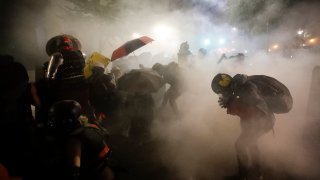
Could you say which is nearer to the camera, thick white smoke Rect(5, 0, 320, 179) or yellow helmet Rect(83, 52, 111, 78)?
thick white smoke Rect(5, 0, 320, 179)

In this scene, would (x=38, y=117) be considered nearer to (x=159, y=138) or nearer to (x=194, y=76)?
(x=159, y=138)

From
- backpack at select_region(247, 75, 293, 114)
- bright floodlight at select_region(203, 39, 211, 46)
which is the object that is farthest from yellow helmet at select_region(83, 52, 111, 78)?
bright floodlight at select_region(203, 39, 211, 46)

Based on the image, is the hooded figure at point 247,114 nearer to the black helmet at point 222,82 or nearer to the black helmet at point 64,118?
the black helmet at point 222,82

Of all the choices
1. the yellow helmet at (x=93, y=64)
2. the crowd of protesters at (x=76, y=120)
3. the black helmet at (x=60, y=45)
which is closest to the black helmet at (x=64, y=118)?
the crowd of protesters at (x=76, y=120)

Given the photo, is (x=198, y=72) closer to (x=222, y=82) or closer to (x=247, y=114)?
(x=222, y=82)

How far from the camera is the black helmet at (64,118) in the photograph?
113 inches

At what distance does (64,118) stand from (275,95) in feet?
11.1

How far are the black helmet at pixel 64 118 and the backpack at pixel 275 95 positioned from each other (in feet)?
9.89

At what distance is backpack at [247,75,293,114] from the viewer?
4.65 meters

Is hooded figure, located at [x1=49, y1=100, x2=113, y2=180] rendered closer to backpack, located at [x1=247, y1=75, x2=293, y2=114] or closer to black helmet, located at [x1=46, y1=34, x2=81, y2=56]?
black helmet, located at [x1=46, y1=34, x2=81, y2=56]

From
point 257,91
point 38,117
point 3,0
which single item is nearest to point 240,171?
point 257,91

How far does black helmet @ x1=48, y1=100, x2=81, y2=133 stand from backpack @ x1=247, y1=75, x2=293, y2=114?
9.89 feet

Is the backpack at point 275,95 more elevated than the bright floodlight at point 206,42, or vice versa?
the bright floodlight at point 206,42

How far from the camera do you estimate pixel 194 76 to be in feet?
32.9
